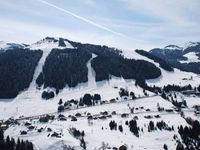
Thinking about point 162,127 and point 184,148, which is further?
point 162,127

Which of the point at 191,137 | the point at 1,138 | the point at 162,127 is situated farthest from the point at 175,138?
the point at 1,138

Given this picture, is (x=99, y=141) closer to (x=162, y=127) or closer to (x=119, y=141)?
(x=119, y=141)

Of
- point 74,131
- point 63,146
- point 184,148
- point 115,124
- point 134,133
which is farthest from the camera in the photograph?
point 115,124

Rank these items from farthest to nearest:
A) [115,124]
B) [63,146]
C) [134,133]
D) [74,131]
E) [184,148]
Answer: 1. [115,124]
2. [134,133]
3. [74,131]
4. [184,148]
5. [63,146]

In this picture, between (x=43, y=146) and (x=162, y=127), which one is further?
(x=162, y=127)

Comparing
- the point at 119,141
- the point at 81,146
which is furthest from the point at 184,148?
the point at 81,146

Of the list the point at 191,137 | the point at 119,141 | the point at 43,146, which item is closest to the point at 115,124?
the point at 119,141

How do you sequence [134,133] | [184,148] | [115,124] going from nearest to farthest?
[184,148] < [134,133] < [115,124]

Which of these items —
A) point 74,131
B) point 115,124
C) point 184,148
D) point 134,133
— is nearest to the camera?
point 184,148

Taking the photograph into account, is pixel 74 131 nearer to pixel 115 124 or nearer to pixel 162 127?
pixel 115 124
